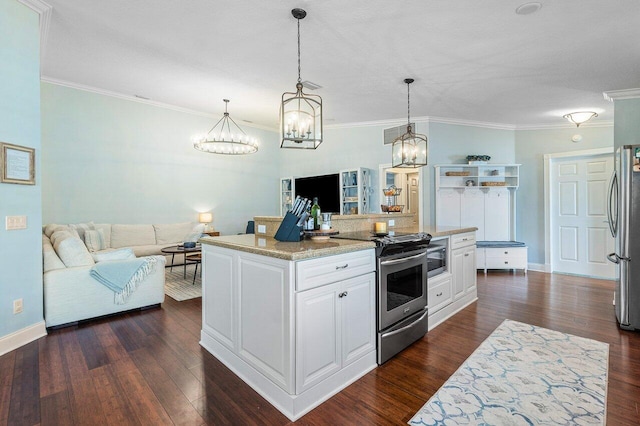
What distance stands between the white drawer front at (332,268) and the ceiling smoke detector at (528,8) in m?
2.34

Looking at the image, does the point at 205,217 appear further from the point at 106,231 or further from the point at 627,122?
the point at 627,122

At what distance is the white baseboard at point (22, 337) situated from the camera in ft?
8.47

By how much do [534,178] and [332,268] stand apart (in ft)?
19.0

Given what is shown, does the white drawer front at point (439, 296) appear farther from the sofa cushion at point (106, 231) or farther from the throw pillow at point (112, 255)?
the sofa cushion at point (106, 231)

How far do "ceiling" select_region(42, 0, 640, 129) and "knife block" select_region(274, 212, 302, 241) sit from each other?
5.88 ft

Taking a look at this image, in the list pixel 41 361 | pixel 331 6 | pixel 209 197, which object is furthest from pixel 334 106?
pixel 41 361

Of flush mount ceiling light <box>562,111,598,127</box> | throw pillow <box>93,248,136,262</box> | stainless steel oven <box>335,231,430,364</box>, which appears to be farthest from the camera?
flush mount ceiling light <box>562,111,598,127</box>

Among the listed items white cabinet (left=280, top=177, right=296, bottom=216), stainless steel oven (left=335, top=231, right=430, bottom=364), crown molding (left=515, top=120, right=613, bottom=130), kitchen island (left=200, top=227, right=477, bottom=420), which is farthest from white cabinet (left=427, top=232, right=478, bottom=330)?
white cabinet (left=280, top=177, right=296, bottom=216)

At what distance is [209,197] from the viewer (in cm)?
678

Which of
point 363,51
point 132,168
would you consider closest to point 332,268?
point 363,51

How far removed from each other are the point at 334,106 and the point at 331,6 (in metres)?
2.80

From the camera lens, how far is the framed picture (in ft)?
8.61

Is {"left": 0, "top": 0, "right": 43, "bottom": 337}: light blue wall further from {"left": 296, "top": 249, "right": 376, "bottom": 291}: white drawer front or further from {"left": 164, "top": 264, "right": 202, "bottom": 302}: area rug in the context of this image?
{"left": 296, "top": 249, "right": 376, "bottom": 291}: white drawer front

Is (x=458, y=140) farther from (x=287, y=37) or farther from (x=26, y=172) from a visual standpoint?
(x=26, y=172)
